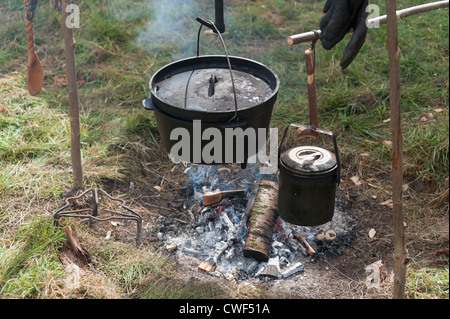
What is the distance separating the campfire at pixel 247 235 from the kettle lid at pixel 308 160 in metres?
0.56

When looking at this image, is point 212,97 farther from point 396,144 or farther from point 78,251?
point 78,251

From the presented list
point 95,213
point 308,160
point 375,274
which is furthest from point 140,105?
point 375,274

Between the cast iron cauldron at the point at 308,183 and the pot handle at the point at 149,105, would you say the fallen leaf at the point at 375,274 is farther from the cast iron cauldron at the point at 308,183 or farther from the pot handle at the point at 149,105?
the pot handle at the point at 149,105

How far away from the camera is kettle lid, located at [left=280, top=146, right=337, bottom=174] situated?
3402 mm

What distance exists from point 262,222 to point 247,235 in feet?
0.51

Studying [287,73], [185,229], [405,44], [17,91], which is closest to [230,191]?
[185,229]

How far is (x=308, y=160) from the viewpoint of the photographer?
3.46 metres

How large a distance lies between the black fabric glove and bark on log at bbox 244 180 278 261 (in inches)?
49.4

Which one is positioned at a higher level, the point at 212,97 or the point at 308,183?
the point at 212,97

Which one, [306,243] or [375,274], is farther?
[306,243]

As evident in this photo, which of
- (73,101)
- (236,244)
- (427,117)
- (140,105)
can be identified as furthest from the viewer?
(140,105)

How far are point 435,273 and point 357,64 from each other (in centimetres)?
302

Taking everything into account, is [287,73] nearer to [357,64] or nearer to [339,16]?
[357,64]
